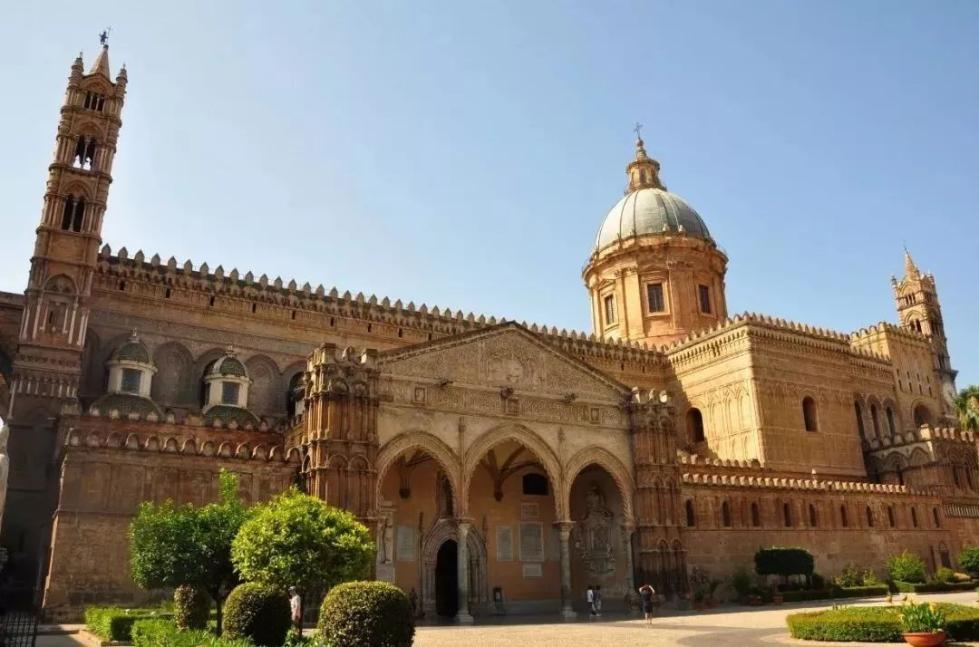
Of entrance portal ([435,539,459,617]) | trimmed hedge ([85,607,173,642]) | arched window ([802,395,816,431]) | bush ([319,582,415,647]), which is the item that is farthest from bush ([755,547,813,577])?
bush ([319,582,415,647])

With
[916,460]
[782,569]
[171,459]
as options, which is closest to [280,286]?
[171,459]

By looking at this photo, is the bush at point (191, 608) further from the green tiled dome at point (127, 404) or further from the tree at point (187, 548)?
the green tiled dome at point (127, 404)

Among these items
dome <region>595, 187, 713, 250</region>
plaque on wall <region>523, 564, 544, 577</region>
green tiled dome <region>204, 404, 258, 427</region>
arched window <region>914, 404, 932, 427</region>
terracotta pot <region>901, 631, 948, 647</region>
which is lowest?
terracotta pot <region>901, 631, 948, 647</region>

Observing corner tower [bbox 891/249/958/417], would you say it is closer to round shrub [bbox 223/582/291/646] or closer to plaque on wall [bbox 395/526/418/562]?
plaque on wall [bbox 395/526/418/562]

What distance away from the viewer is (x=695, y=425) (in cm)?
4391

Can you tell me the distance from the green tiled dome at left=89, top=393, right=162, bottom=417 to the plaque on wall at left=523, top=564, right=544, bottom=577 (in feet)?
45.5

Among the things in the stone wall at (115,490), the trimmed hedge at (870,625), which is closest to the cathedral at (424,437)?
the stone wall at (115,490)

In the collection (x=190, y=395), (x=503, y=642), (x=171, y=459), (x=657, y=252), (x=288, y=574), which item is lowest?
(x=503, y=642)

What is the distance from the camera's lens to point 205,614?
16.8 metres

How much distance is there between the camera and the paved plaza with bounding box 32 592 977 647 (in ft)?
54.4

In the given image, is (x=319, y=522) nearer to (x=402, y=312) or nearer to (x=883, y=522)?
(x=402, y=312)

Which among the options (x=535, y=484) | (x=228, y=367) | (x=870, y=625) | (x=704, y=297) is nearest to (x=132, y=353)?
(x=228, y=367)

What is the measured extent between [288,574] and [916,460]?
36.1 metres

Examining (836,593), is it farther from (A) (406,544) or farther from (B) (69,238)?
(B) (69,238)
